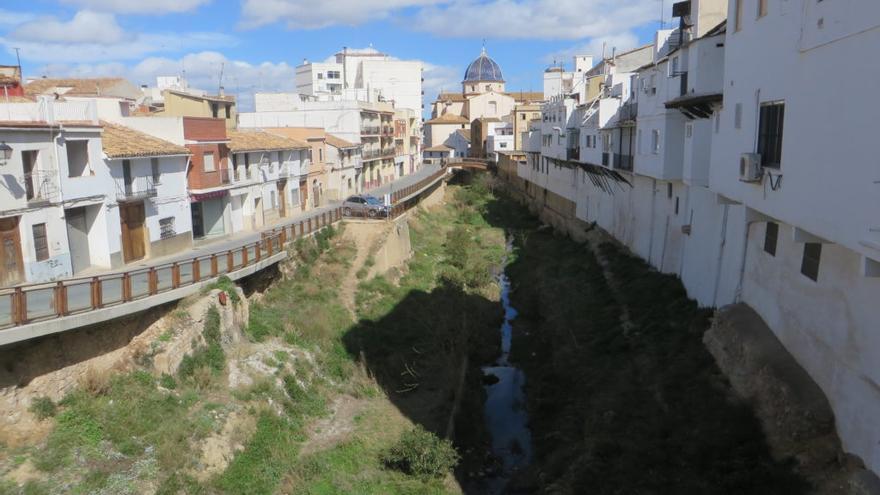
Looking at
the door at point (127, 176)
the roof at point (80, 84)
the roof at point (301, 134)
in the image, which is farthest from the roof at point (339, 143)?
the door at point (127, 176)

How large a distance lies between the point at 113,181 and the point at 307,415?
10.5 metres

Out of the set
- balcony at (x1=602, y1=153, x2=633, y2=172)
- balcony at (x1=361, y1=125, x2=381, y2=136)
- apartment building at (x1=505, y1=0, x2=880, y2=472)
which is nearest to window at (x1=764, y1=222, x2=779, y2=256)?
apartment building at (x1=505, y1=0, x2=880, y2=472)

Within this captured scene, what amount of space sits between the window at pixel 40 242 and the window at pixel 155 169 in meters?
6.29

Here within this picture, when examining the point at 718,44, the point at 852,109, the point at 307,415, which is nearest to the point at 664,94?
the point at 718,44

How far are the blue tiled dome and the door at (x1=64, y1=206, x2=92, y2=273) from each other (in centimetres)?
10814

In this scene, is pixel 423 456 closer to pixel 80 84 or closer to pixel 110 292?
pixel 110 292

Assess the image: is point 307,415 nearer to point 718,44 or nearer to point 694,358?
point 694,358

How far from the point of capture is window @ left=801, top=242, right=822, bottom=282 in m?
13.6

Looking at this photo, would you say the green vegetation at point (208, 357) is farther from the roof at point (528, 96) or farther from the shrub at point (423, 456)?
the roof at point (528, 96)

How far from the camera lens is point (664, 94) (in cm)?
2411

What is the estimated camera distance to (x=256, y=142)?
3712 centimetres

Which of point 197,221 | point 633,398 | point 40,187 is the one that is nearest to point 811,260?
point 633,398

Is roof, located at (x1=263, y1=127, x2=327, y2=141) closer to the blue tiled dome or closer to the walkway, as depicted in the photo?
the walkway

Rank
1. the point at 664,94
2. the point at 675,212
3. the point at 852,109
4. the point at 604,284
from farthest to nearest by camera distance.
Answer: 1. the point at 604,284
2. the point at 675,212
3. the point at 664,94
4. the point at 852,109
